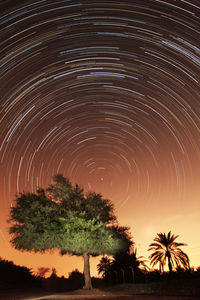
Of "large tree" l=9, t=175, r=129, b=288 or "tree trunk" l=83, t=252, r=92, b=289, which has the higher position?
"large tree" l=9, t=175, r=129, b=288

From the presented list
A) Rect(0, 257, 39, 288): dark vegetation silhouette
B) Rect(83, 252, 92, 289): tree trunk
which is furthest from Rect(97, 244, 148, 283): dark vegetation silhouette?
Rect(83, 252, 92, 289): tree trunk

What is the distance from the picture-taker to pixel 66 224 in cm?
3117

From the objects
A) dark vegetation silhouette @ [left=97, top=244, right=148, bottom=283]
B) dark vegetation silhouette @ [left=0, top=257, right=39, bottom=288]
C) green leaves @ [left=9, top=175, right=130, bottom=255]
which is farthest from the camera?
dark vegetation silhouette @ [left=97, top=244, right=148, bottom=283]

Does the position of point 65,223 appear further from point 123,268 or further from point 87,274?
point 123,268

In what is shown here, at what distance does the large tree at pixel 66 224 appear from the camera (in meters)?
31.8

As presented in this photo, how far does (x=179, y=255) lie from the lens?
54906 mm

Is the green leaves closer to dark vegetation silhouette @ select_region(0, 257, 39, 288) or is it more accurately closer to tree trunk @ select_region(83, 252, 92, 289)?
tree trunk @ select_region(83, 252, 92, 289)

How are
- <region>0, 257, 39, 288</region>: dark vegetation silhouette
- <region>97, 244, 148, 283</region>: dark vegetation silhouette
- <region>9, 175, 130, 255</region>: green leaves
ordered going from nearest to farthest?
<region>9, 175, 130, 255</region>: green leaves < <region>0, 257, 39, 288</region>: dark vegetation silhouette < <region>97, 244, 148, 283</region>: dark vegetation silhouette

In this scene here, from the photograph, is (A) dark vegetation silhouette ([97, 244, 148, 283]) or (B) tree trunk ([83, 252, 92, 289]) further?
(A) dark vegetation silhouette ([97, 244, 148, 283])

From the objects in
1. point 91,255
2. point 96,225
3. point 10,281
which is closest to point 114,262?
point 10,281

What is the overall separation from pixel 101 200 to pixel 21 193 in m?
9.98

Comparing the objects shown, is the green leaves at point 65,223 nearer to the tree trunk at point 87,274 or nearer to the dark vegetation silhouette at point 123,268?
the tree trunk at point 87,274

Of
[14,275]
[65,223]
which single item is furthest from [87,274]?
[14,275]

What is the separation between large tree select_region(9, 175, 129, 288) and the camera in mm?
31828
